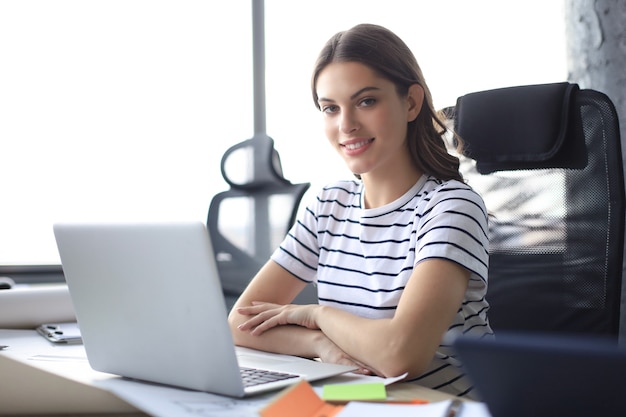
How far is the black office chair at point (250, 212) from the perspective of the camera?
88.7 inches

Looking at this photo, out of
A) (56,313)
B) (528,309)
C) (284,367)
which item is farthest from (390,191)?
(56,313)

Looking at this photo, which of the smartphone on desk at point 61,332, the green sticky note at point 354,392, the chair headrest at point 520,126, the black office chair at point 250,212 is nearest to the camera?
the green sticky note at point 354,392

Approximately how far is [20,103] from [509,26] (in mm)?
2064

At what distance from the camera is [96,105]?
2965 millimetres

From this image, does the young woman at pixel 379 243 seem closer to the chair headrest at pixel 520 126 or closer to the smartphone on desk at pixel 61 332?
the chair headrest at pixel 520 126

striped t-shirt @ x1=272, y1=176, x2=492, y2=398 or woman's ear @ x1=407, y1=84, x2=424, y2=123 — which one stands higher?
woman's ear @ x1=407, y1=84, x2=424, y2=123

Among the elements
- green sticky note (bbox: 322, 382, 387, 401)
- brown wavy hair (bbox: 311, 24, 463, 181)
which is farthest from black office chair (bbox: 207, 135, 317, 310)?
green sticky note (bbox: 322, 382, 387, 401)

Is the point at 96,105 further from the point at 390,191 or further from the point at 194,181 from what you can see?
the point at 390,191

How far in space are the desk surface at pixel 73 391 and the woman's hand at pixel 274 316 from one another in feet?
0.98

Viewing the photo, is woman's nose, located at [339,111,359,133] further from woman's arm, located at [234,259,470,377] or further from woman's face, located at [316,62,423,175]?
woman's arm, located at [234,259,470,377]

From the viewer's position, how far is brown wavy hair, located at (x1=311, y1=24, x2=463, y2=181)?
1.52m

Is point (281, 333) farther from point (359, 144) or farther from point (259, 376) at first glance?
point (359, 144)

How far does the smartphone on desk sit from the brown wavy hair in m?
0.73

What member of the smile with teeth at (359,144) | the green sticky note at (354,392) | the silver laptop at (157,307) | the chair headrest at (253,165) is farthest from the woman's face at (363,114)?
the chair headrest at (253,165)
